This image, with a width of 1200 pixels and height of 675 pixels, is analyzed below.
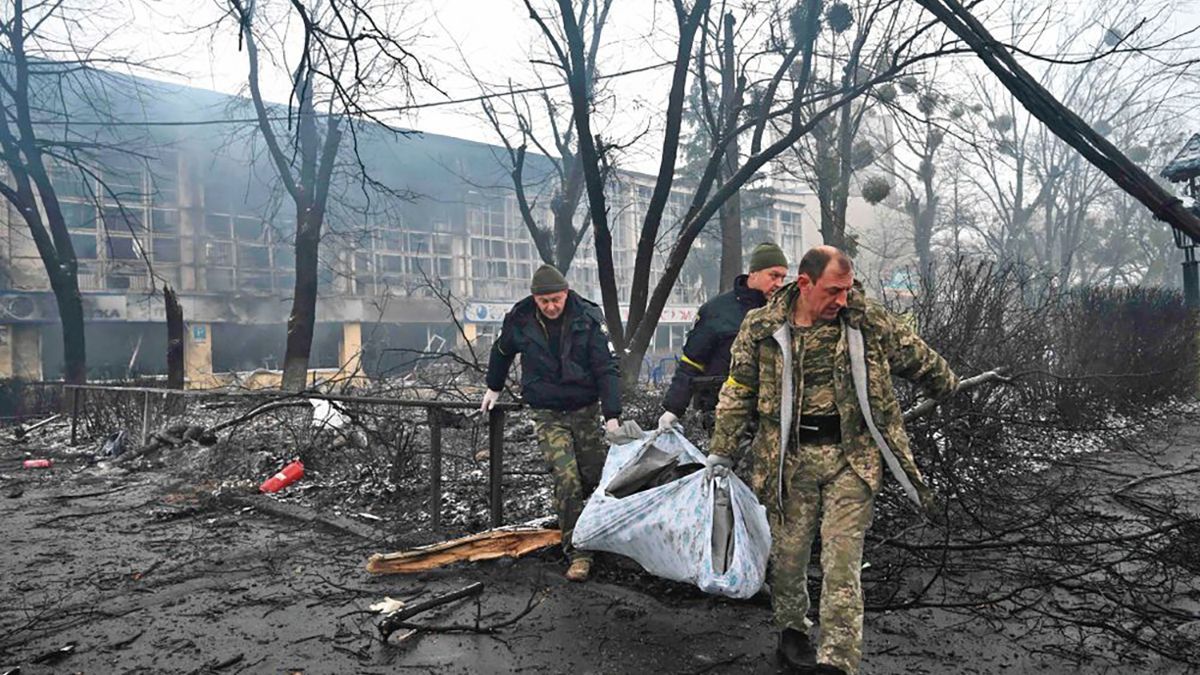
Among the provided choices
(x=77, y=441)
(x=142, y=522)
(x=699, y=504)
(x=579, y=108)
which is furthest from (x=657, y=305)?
(x=77, y=441)

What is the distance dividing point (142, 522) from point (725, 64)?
10.4 m

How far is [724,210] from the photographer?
53.0ft

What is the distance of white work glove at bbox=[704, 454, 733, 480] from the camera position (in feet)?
10.7

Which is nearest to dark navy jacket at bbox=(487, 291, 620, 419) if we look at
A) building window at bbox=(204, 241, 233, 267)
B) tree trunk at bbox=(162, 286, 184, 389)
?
tree trunk at bbox=(162, 286, 184, 389)

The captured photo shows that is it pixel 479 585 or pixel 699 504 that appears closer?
pixel 699 504

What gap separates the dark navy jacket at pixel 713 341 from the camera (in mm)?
4273

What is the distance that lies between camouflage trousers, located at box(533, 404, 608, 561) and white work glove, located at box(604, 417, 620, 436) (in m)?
0.27

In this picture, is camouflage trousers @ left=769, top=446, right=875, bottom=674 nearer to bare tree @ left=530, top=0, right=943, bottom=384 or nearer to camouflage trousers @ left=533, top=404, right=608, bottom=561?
camouflage trousers @ left=533, top=404, right=608, bottom=561

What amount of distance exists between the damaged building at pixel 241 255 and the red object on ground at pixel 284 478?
40.1ft

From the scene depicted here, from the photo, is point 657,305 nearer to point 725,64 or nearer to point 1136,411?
point 725,64

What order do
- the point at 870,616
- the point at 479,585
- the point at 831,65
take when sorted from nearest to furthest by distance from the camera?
1. the point at 870,616
2. the point at 479,585
3. the point at 831,65

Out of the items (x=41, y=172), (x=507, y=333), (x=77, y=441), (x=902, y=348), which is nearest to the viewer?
(x=902, y=348)

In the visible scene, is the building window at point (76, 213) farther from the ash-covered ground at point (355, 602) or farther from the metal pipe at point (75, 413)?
the ash-covered ground at point (355, 602)

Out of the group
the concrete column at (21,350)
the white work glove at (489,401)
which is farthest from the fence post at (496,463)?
the concrete column at (21,350)
